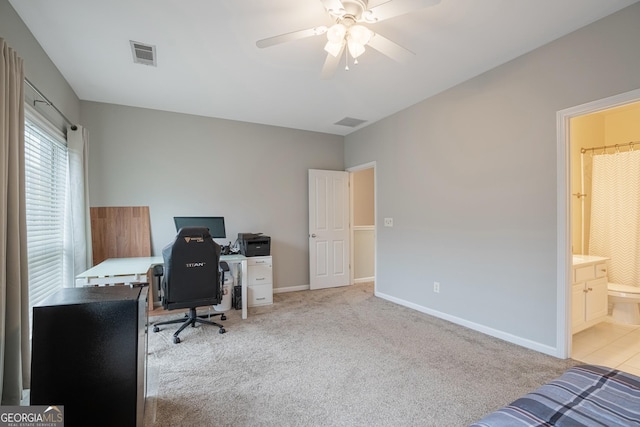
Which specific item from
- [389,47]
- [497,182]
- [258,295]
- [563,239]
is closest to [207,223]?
[258,295]

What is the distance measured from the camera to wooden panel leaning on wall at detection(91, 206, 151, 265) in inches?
146

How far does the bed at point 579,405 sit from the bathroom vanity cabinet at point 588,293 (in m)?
1.95

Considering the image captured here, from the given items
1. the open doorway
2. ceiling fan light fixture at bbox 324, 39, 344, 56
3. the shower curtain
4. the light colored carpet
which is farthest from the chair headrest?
the shower curtain

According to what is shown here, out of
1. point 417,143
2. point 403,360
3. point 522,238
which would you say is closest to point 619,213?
point 522,238

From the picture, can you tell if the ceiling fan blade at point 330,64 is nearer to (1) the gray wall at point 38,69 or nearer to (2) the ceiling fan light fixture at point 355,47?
(2) the ceiling fan light fixture at point 355,47

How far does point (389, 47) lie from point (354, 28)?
0.92 feet

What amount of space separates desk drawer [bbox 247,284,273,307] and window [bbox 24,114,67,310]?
2.00 meters

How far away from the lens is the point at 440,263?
3.46 meters

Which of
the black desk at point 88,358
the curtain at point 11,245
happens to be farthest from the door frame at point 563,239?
the curtain at point 11,245

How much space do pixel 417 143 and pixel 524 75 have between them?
1.31 metres

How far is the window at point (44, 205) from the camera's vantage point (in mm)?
2416

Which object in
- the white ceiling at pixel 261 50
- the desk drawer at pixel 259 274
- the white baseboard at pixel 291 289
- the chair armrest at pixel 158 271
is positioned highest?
the white ceiling at pixel 261 50

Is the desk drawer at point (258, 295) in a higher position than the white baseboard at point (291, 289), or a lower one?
higher

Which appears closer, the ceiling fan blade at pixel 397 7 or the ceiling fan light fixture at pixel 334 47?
the ceiling fan blade at pixel 397 7
